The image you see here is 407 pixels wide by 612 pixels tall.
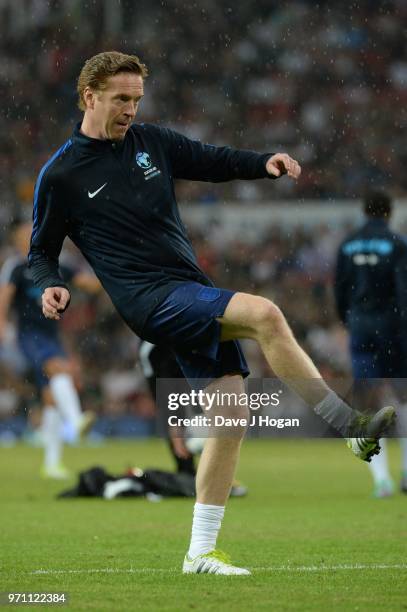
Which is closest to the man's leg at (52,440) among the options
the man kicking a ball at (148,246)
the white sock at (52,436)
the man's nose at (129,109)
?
the white sock at (52,436)

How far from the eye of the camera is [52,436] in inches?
542

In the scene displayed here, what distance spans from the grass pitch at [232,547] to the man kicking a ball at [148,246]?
18.9 inches

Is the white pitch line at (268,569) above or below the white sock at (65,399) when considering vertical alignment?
below

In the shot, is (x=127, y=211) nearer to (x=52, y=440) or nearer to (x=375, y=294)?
(x=375, y=294)

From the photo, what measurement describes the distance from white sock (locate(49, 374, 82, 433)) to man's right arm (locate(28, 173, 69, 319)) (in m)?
6.82

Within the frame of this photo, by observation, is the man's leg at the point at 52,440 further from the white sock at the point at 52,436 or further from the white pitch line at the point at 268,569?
the white pitch line at the point at 268,569

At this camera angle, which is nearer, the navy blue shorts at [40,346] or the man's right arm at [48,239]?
the man's right arm at [48,239]

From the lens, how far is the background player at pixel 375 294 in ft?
36.7

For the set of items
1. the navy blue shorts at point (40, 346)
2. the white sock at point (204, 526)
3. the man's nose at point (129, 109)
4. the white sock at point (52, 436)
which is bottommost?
the white sock at point (204, 526)

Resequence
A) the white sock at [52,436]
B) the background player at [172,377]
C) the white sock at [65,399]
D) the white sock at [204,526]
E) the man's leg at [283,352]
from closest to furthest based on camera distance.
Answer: the man's leg at [283,352] < the white sock at [204,526] < the background player at [172,377] < the white sock at [65,399] < the white sock at [52,436]

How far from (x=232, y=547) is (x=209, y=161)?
2326mm

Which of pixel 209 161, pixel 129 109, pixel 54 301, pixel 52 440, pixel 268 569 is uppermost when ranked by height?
pixel 129 109

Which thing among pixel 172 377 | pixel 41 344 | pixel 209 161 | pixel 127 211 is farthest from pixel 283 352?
pixel 41 344

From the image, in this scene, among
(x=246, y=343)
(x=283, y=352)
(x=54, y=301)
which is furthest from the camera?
(x=246, y=343)
